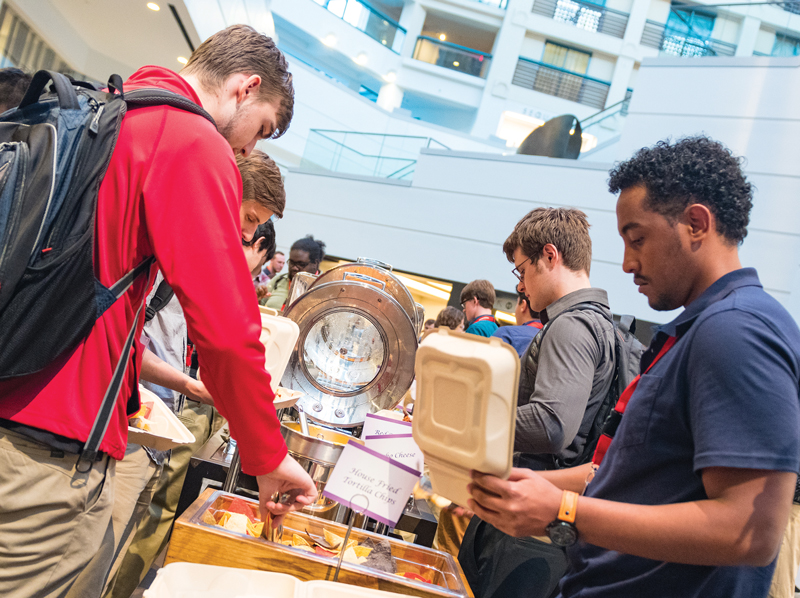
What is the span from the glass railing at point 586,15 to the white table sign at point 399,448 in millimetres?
18793

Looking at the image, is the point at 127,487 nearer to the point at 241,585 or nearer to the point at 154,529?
the point at 154,529

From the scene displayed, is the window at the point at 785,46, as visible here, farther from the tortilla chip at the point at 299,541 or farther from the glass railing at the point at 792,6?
the tortilla chip at the point at 299,541

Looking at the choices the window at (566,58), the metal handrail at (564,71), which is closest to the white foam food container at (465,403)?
the metal handrail at (564,71)

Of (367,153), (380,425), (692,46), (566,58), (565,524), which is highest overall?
(566,58)

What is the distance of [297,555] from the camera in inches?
48.2

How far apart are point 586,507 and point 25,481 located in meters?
0.94

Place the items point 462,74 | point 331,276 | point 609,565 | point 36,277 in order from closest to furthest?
point 36,277, point 609,565, point 331,276, point 462,74

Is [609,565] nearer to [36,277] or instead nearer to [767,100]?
[36,277]

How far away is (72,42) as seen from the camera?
7.34m

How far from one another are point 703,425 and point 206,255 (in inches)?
34.1

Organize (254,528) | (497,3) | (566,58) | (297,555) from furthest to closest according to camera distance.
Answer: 1. (497,3)
2. (566,58)
3. (254,528)
4. (297,555)

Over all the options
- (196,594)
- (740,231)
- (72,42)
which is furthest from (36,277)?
(72,42)

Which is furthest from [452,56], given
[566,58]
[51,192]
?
[51,192]

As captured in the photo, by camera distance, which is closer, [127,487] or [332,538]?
[332,538]
